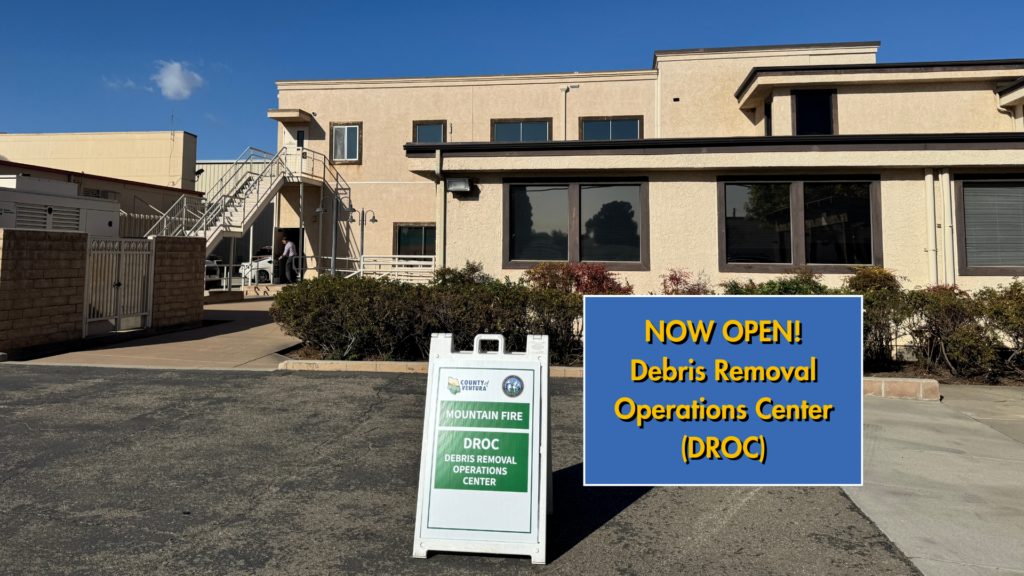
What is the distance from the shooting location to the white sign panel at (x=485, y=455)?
317cm

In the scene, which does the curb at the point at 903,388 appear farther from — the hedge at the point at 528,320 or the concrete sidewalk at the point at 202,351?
the concrete sidewalk at the point at 202,351

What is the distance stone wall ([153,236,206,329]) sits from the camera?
1195 cm

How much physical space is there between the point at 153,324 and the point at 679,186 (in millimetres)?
10686

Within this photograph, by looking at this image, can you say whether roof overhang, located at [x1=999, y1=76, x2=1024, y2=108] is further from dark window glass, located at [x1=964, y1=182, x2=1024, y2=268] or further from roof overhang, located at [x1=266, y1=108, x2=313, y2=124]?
roof overhang, located at [x1=266, y1=108, x2=313, y2=124]

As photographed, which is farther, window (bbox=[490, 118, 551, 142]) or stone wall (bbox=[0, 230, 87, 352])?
window (bbox=[490, 118, 551, 142])

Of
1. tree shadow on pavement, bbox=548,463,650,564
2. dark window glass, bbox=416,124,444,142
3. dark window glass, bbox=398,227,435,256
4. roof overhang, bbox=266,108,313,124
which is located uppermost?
roof overhang, bbox=266,108,313,124

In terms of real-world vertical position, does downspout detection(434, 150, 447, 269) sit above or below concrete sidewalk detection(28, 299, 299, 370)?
above

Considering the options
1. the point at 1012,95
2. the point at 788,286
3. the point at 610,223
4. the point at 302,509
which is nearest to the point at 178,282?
the point at 610,223

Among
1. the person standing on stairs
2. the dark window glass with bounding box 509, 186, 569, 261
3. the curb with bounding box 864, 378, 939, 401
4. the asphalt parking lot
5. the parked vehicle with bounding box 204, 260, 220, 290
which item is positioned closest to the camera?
the asphalt parking lot

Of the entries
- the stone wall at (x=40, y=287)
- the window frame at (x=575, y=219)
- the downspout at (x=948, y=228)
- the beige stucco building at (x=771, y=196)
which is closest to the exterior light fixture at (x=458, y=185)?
the beige stucco building at (x=771, y=196)

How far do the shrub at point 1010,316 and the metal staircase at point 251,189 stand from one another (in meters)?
18.0

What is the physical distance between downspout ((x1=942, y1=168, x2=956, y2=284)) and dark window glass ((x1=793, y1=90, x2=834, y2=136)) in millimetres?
4837

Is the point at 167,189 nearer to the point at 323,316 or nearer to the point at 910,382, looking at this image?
the point at 323,316

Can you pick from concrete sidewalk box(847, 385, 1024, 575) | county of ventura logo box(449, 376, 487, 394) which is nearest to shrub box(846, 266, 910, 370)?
concrete sidewalk box(847, 385, 1024, 575)
